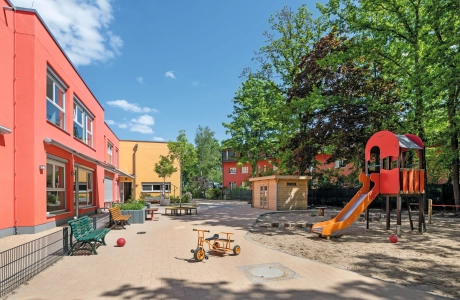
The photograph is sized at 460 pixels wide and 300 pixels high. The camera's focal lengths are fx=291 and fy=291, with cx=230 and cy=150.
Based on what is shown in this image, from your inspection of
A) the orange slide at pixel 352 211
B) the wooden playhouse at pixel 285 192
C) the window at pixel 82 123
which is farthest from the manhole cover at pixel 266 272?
the wooden playhouse at pixel 285 192

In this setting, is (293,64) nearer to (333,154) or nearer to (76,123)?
(333,154)

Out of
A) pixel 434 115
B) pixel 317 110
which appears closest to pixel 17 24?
pixel 317 110

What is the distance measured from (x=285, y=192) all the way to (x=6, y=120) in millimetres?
19251

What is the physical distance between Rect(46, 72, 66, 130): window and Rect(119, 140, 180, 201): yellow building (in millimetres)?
21675

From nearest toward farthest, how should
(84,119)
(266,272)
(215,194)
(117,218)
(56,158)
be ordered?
(266,272) < (56,158) < (117,218) < (84,119) < (215,194)

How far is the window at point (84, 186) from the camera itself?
50.3ft

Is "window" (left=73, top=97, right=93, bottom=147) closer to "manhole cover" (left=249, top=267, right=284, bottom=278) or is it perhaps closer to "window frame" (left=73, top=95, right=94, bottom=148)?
"window frame" (left=73, top=95, right=94, bottom=148)

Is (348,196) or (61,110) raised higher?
(61,110)

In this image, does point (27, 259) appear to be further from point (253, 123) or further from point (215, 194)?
point (215, 194)

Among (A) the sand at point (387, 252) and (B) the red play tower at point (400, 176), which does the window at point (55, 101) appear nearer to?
(A) the sand at point (387, 252)

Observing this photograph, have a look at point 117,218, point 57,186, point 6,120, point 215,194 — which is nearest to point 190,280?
point 117,218

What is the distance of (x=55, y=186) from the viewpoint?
12031 mm

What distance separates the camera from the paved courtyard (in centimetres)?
482

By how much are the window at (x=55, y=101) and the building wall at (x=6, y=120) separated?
80.9 inches
